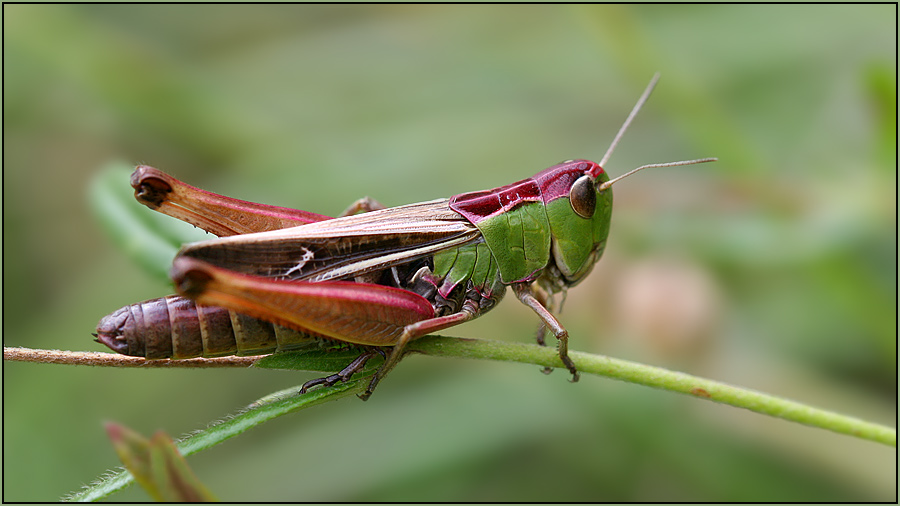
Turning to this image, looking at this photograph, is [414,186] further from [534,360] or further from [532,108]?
[534,360]

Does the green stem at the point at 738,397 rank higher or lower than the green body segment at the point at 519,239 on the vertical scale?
lower

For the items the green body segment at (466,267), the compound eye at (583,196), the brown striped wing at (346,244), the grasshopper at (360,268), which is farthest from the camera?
the compound eye at (583,196)

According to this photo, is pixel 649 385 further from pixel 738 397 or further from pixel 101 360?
pixel 101 360

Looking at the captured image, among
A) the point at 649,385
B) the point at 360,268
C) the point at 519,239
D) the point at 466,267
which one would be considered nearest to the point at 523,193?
the point at 519,239

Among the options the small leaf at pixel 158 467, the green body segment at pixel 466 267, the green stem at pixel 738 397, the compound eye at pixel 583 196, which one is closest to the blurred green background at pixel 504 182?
the compound eye at pixel 583 196

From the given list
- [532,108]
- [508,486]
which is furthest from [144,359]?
[532,108]

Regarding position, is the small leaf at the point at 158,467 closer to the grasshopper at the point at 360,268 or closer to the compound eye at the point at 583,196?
the grasshopper at the point at 360,268

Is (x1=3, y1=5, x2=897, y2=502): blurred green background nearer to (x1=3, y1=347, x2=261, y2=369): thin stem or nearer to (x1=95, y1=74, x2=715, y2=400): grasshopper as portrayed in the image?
(x1=95, y1=74, x2=715, y2=400): grasshopper
